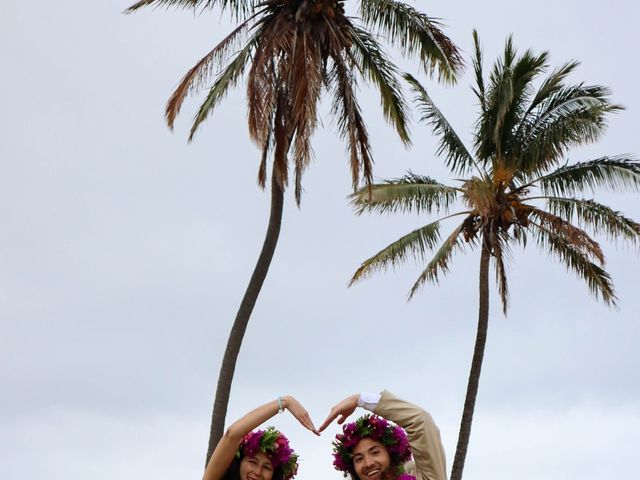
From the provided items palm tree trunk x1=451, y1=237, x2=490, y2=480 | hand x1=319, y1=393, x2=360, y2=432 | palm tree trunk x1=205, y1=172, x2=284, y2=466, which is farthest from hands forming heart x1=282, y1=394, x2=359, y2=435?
palm tree trunk x1=451, y1=237, x2=490, y2=480

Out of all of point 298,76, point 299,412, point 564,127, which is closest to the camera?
point 299,412

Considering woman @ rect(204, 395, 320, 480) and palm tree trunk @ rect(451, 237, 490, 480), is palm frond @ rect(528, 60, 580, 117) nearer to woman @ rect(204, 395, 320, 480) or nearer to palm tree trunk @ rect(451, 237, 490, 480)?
palm tree trunk @ rect(451, 237, 490, 480)

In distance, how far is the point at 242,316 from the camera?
16.5 metres

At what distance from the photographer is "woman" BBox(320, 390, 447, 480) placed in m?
6.73

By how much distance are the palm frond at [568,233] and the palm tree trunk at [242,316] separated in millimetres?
6558

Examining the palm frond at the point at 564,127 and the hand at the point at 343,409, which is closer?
the hand at the point at 343,409

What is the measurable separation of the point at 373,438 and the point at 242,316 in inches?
379

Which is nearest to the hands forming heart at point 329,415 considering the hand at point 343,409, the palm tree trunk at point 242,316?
the hand at point 343,409

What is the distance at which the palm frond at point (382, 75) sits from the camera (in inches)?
684

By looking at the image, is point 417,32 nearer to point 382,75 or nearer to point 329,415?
point 382,75

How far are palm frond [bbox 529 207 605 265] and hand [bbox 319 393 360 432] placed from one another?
47.8 feet

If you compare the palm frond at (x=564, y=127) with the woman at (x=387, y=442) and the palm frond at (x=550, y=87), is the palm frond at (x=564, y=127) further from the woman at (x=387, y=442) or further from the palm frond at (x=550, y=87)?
the woman at (x=387, y=442)

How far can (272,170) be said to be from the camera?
17.0 m

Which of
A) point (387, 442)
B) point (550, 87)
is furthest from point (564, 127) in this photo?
point (387, 442)
